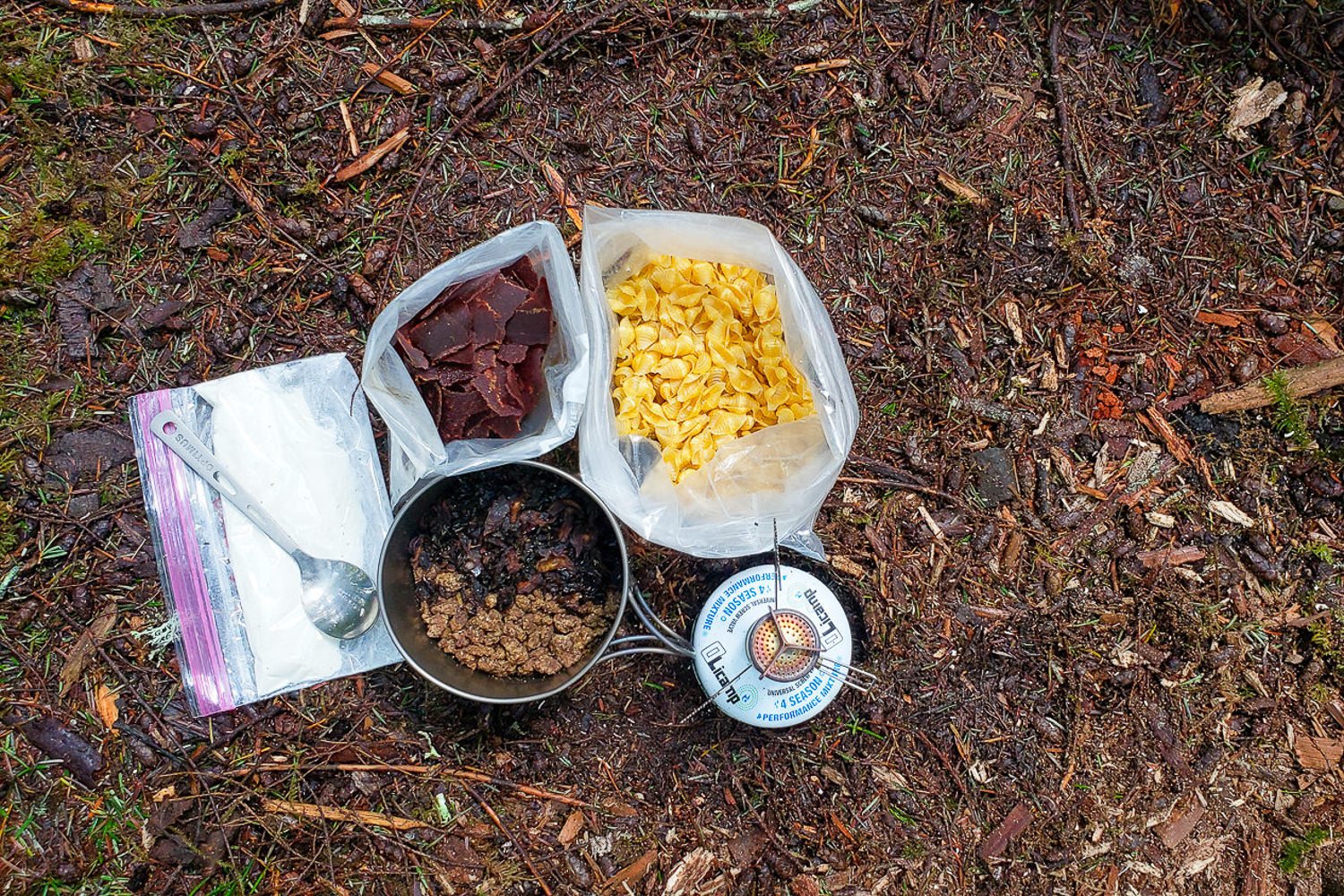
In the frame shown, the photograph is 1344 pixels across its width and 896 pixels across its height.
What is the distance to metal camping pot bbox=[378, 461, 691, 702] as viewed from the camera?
1.67 meters

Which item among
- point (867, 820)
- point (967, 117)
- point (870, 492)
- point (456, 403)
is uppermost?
point (967, 117)

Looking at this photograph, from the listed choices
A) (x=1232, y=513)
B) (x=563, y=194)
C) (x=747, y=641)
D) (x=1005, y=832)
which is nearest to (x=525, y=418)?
(x=563, y=194)

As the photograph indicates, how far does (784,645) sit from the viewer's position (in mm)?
1702

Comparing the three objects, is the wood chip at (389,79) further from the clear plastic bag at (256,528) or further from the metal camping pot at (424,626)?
the metal camping pot at (424,626)

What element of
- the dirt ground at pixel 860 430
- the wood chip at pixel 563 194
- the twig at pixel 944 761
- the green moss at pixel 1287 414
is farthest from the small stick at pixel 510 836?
the green moss at pixel 1287 414

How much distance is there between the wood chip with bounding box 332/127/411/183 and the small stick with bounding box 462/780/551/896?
4.84 feet

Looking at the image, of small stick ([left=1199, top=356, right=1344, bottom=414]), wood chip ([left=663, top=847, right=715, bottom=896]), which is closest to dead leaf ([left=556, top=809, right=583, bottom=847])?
wood chip ([left=663, top=847, right=715, bottom=896])

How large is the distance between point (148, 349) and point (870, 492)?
5.79 ft

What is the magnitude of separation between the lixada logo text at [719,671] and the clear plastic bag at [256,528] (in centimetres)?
75

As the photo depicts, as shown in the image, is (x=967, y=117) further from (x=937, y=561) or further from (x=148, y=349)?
(x=148, y=349)

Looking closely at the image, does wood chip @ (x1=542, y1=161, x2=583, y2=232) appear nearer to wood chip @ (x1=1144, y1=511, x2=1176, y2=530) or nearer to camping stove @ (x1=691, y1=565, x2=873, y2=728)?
camping stove @ (x1=691, y1=565, x2=873, y2=728)

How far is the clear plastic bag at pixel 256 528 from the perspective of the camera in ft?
6.20

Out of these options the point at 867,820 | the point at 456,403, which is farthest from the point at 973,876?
the point at 456,403

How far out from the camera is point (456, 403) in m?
1.72
